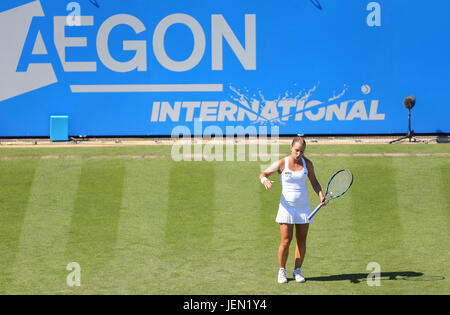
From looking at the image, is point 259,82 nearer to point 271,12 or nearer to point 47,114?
point 271,12

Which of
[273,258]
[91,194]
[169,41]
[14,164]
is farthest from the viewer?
[169,41]

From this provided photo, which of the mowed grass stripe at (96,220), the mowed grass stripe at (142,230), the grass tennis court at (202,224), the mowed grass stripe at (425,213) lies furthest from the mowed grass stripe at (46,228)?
the mowed grass stripe at (425,213)

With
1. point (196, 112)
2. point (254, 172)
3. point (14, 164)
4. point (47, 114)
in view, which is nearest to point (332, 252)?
point (254, 172)

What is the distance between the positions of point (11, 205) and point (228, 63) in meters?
9.59

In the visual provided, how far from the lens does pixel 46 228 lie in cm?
1421

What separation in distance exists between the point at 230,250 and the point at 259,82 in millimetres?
11593

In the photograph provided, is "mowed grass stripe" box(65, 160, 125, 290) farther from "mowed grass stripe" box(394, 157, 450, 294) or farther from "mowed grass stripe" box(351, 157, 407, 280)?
"mowed grass stripe" box(394, 157, 450, 294)

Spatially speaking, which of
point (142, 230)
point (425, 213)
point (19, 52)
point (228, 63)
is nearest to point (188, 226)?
point (142, 230)

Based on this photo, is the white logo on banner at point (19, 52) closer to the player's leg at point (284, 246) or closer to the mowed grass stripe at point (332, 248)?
the mowed grass stripe at point (332, 248)

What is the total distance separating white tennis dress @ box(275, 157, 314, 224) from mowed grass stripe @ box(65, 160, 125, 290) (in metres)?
2.69

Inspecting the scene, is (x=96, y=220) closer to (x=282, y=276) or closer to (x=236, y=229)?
(x=236, y=229)

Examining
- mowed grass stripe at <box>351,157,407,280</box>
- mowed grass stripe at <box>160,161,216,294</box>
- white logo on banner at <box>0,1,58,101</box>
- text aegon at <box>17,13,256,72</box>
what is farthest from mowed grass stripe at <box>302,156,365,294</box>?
white logo on banner at <box>0,1,58,101</box>

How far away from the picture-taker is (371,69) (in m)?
23.6

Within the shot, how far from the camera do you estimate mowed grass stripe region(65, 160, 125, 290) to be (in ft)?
38.4
